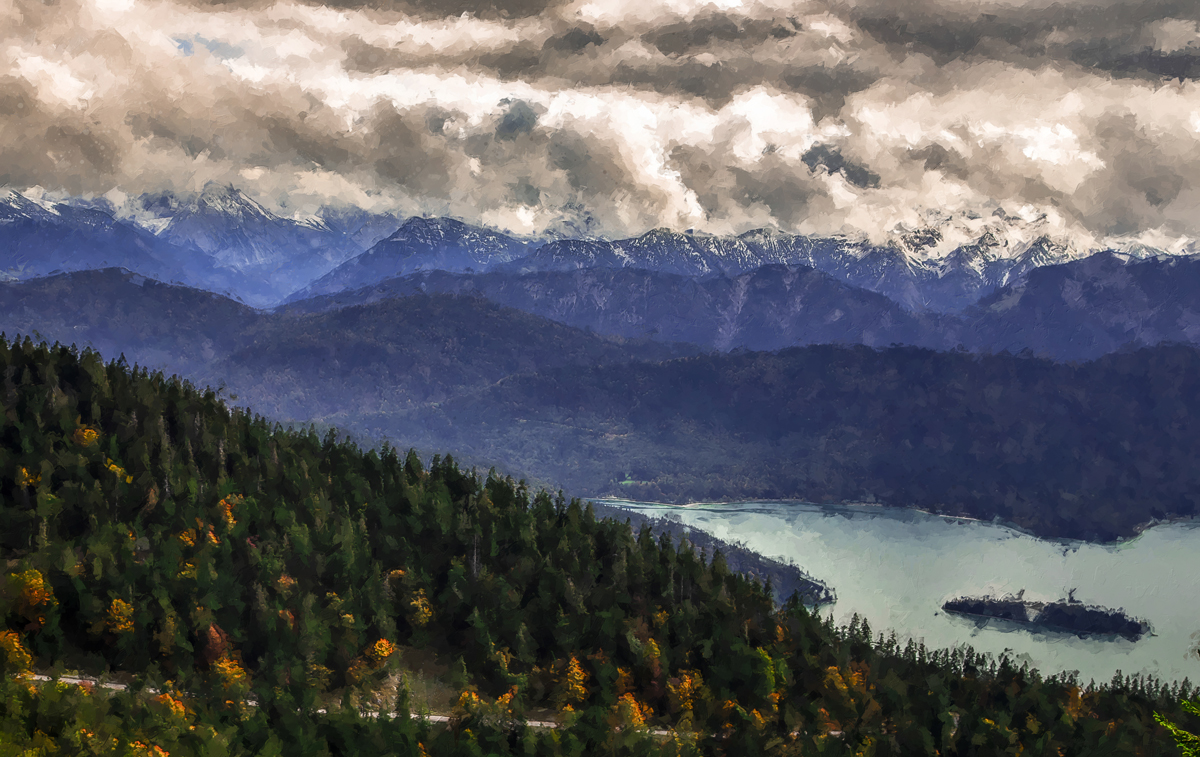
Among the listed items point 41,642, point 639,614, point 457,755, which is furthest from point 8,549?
point 639,614

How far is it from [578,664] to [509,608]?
15894 millimetres

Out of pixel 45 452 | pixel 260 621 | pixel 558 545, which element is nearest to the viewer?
pixel 260 621

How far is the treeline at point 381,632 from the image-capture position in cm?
11744

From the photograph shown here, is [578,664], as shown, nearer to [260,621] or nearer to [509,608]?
[509,608]

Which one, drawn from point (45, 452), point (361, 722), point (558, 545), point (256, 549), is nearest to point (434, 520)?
point (558, 545)

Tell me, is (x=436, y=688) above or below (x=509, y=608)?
below

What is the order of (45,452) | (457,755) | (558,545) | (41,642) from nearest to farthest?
(457,755)
(41,642)
(45,452)
(558,545)

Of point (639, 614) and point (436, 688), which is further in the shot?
point (639, 614)

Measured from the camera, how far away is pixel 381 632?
149 m

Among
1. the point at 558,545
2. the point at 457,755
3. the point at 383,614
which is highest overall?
the point at 558,545

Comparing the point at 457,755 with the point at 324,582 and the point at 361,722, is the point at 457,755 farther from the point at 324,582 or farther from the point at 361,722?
the point at 324,582

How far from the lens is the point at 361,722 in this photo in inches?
4348

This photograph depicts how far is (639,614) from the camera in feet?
568

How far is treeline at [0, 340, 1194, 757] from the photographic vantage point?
117438mm
